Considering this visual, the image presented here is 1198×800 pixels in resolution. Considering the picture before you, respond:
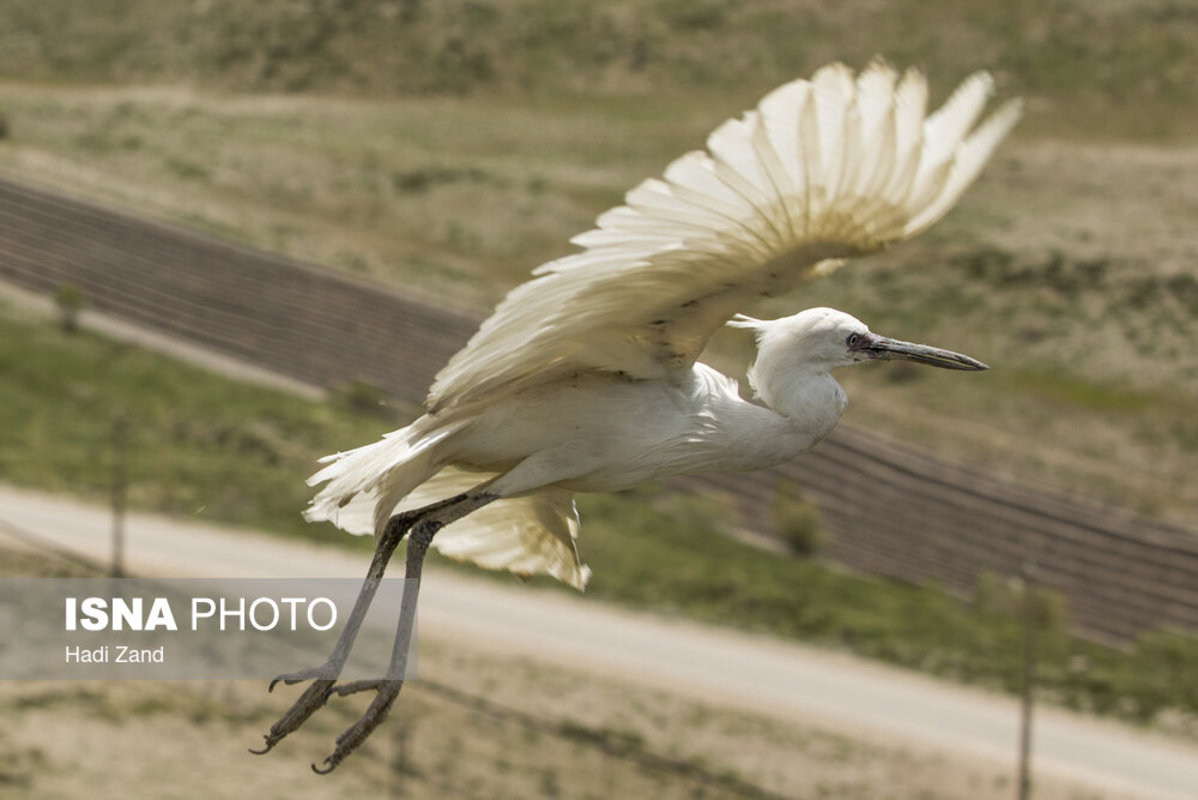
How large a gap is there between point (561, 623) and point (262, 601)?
213 inches

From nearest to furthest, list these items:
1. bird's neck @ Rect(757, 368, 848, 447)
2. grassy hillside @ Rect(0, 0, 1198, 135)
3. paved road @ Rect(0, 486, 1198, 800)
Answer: bird's neck @ Rect(757, 368, 848, 447) → paved road @ Rect(0, 486, 1198, 800) → grassy hillside @ Rect(0, 0, 1198, 135)

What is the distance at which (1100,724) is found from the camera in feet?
98.8

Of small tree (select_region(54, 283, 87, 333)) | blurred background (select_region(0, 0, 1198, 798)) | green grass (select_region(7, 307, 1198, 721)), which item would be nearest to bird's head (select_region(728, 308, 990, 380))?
blurred background (select_region(0, 0, 1198, 798))

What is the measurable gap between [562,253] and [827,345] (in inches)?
1993

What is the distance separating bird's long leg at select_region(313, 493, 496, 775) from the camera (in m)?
7.96

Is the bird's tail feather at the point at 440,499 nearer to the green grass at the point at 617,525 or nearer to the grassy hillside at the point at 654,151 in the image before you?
the green grass at the point at 617,525

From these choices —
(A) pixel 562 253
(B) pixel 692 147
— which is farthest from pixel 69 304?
(B) pixel 692 147

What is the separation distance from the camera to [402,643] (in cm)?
804

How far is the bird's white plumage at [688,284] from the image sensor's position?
21.2 ft

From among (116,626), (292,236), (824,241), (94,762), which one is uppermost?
(292,236)

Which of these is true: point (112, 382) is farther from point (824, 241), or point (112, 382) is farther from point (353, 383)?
point (824, 241)

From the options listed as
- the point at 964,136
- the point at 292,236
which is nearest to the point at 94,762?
the point at 964,136

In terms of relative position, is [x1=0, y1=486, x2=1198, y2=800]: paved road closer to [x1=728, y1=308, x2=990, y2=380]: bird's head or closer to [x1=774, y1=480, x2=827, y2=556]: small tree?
[x1=774, y1=480, x2=827, y2=556]: small tree

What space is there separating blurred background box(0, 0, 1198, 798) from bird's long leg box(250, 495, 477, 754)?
22.5 feet
